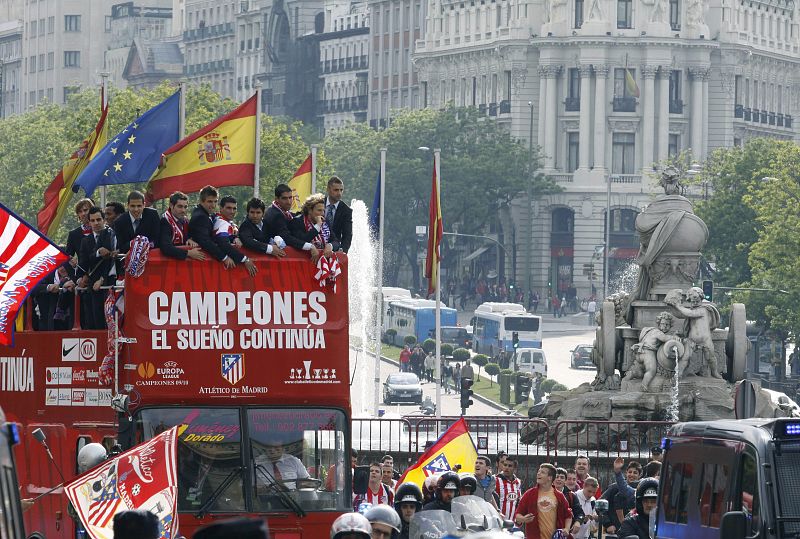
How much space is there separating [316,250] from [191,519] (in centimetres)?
248

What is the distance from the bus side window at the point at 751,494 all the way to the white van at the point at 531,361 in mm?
75058

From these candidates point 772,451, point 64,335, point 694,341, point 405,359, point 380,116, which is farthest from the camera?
point 380,116

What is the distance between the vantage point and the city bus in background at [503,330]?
105m

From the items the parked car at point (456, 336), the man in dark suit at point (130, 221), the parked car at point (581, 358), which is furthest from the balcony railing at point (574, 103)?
the man in dark suit at point (130, 221)

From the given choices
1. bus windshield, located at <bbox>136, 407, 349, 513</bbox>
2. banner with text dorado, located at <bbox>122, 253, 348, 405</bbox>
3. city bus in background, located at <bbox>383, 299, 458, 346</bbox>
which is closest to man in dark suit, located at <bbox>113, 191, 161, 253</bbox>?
banner with text dorado, located at <bbox>122, 253, 348, 405</bbox>

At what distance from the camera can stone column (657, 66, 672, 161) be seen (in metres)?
150

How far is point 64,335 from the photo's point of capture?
78.3ft

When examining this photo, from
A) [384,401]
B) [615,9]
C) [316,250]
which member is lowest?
[384,401]

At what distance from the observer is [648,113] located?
151 metres

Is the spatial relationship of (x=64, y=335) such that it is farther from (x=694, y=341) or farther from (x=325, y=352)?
(x=694, y=341)

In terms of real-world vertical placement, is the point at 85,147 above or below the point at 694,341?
above

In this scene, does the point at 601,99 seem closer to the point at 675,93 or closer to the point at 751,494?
the point at 675,93

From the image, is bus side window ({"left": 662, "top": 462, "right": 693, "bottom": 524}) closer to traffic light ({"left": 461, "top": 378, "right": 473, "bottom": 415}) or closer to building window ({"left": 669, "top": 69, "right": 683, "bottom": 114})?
traffic light ({"left": 461, "top": 378, "right": 473, "bottom": 415})

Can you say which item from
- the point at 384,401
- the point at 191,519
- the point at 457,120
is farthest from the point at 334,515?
the point at 457,120
